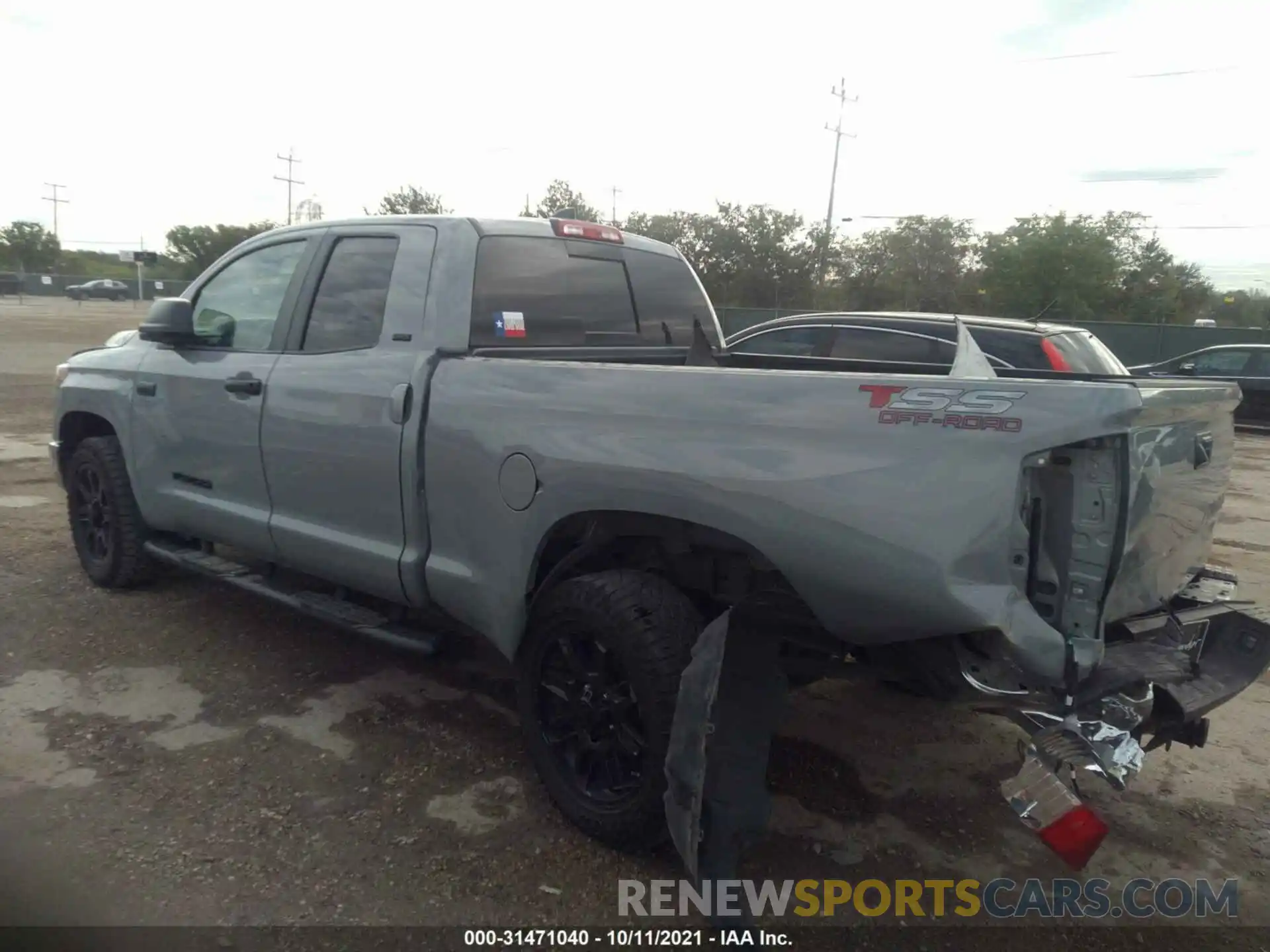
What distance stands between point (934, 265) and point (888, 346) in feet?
108

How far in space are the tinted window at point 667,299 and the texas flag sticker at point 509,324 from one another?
801mm

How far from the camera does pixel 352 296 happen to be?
12.6 feet

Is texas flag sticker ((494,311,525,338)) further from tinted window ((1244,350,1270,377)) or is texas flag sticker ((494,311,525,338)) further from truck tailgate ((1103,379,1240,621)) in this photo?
tinted window ((1244,350,1270,377))

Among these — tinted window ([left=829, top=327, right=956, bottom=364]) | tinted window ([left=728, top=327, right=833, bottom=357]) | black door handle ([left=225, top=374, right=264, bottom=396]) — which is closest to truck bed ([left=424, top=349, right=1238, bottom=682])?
black door handle ([left=225, top=374, right=264, bottom=396])

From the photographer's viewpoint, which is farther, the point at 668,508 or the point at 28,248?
the point at 28,248

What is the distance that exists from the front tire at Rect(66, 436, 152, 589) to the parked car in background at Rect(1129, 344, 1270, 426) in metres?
14.2

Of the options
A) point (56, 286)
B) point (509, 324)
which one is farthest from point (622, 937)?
point (56, 286)

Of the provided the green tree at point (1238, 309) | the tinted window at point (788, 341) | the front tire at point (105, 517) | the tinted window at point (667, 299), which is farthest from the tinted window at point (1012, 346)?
the green tree at point (1238, 309)

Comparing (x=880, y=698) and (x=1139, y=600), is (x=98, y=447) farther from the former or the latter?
(x=1139, y=600)

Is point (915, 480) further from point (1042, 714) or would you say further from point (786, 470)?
point (1042, 714)

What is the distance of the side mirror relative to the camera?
4348 millimetres

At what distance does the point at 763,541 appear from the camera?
2488 millimetres
